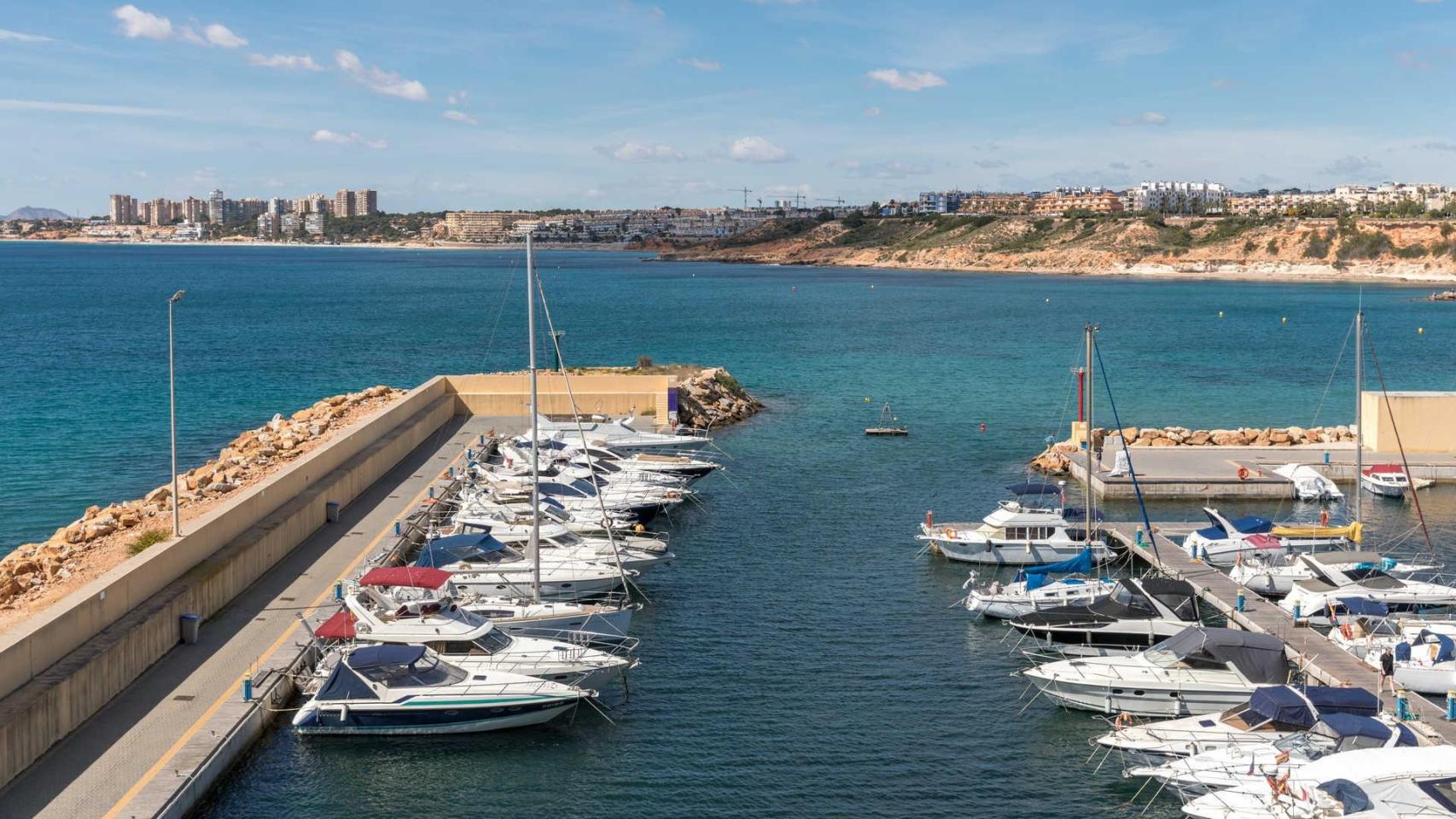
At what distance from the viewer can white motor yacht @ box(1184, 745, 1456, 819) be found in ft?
58.4

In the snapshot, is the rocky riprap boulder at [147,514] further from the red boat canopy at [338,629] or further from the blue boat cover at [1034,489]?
the blue boat cover at [1034,489]

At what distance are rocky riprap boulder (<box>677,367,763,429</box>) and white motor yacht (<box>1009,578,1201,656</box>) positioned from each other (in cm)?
2611

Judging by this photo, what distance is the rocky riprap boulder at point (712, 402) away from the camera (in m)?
53.5

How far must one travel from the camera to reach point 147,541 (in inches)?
1105

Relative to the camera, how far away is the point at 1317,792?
715 inches

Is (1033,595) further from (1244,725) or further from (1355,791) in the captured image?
(1355,791)

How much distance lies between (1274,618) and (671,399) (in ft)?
89.5

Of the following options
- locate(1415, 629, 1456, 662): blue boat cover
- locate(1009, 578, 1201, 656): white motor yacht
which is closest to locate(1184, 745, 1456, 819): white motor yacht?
locate(1415, 629, 1456, 662): blue boat cover

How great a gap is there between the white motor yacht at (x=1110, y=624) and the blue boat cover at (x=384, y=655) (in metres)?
12.0

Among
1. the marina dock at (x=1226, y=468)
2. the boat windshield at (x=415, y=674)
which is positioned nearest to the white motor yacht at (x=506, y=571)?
the boat windshield at (x=415, y=674)

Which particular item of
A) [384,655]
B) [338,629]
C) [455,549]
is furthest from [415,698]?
[455,549]

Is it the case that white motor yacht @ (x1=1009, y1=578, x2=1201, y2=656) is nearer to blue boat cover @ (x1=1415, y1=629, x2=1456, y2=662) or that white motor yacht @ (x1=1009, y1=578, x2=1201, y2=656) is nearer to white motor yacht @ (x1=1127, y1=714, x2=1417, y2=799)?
blue boat cover @ (x1=1415, y1=629, x2=1456, y2=662)

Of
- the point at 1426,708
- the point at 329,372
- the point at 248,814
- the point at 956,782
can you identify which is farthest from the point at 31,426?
the point at 1426,708

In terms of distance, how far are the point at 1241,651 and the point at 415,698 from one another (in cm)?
1395
